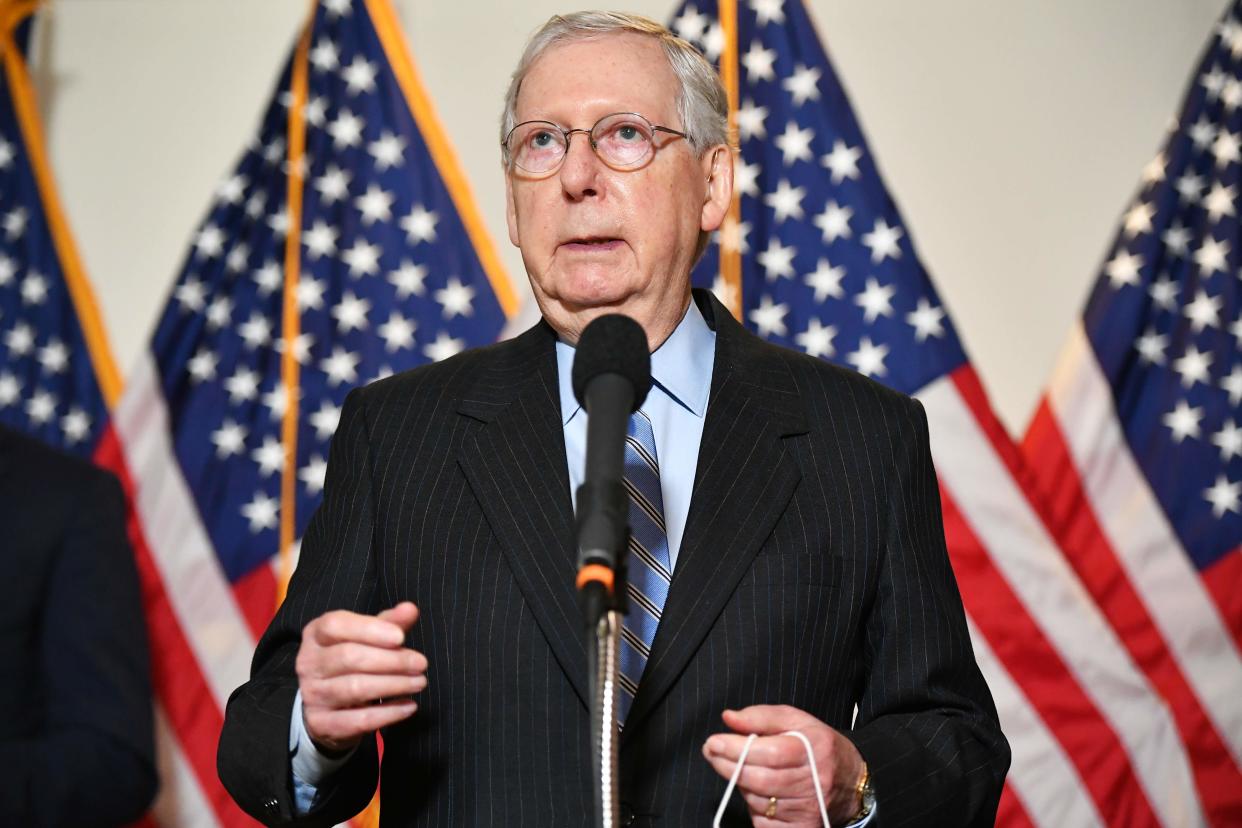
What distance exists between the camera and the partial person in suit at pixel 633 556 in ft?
4.99

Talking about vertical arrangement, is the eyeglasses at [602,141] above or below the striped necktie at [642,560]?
above

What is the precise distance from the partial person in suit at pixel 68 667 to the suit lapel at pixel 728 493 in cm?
113

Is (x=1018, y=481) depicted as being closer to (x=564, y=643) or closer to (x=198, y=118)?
(x=564, y=643)

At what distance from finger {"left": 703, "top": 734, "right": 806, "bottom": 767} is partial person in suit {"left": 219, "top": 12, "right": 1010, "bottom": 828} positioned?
0.10 ft

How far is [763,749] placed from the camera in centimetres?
123

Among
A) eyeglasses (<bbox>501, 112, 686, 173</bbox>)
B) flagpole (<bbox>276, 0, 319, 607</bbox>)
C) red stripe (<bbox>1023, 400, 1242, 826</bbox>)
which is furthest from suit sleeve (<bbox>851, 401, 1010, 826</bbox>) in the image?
flagpole (<bbox>276, 0, 319, 607</bbox>)

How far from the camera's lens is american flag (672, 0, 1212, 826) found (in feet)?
11.3

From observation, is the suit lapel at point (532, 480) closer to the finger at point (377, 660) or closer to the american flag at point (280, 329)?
the finger at point (377, 660)

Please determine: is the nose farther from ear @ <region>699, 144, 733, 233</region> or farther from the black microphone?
the black microphone

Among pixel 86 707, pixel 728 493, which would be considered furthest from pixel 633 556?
pixel 86 707

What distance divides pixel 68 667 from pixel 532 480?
3.45 ft

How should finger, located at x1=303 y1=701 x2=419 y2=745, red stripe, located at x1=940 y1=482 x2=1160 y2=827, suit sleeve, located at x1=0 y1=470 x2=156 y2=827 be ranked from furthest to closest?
1. red stripe, located at x1=940 y1=482 x2=1160 y2=827
2. suit sleeve, located at x1=0 y1=470 x2=156 y2=827
3. finger, located at x1=303 y1=701 x2=419 y2=745

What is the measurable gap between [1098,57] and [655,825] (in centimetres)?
326

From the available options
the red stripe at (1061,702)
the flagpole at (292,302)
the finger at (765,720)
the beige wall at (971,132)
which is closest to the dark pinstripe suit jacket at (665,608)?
the finger at (765,720)
